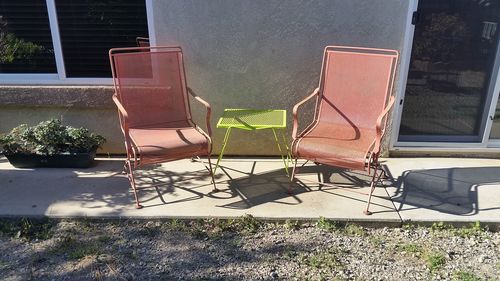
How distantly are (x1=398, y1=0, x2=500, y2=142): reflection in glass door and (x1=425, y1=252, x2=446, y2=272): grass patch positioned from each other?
1642 millimetres

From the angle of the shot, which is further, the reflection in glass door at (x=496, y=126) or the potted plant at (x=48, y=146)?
the reflection in glass door at (x=496, y=126)

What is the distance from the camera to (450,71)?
3.84m

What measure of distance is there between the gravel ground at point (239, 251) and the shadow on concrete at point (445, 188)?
0.24m

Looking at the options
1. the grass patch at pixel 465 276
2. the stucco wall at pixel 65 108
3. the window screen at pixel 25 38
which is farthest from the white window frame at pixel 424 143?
the window screen at pixel 25 38

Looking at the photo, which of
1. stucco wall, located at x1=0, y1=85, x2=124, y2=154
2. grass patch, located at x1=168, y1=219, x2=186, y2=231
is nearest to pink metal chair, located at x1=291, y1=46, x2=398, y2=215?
grass patch, located at x1=168, y1=219, x2=186, y2=231

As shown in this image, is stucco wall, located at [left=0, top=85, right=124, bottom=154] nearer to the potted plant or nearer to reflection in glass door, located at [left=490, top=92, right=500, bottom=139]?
the potted plant

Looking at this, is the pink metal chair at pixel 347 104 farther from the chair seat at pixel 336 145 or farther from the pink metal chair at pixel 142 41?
the pink metal chair at pixel 142 41

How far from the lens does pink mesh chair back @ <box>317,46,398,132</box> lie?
3.41 metres

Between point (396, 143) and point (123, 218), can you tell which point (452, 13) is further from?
point (123, 218)

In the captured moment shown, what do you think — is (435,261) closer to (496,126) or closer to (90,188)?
(496,126)

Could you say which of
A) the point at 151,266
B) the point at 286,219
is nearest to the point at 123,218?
the point at 151,266

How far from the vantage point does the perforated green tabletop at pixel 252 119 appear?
131 inches

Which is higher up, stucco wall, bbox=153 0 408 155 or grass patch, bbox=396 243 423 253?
stucco wall, bbox=153 0 408 155

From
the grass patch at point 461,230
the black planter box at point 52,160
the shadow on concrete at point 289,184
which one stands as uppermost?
the black planter box at point 52,160
